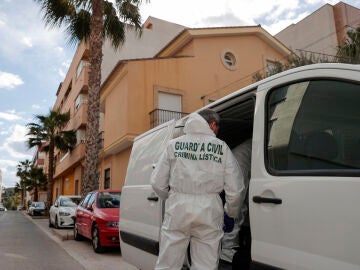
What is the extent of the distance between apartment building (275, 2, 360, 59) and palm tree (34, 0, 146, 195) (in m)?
14.9

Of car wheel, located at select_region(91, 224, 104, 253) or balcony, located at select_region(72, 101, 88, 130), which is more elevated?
balcony, located at select_region(72, 101, 88, 130)

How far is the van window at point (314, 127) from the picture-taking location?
2.27 m

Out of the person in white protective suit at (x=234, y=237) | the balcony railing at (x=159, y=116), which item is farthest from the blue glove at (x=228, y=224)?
the balcony railing at (x=159, y=116)

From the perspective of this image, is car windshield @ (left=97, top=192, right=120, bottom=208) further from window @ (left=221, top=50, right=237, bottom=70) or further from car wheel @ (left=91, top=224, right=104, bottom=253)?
window @ (left=221, top=50, right=237, bottom=70)

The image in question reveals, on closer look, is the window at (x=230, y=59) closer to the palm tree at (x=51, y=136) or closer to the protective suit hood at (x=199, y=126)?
the palm tree at (x=51, y=136)

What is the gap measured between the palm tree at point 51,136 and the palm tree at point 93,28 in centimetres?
1453

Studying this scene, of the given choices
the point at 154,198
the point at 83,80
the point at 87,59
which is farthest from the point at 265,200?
the point at 87,59

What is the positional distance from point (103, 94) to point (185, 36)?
Result: 20.5ft

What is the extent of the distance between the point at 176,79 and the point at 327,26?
1428cm

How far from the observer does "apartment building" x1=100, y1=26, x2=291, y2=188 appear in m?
18.4

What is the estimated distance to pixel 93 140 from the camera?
13.5 metres

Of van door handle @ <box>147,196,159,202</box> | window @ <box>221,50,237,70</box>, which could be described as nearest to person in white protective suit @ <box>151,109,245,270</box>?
van door handle @ <box>147,196,159,202</box>

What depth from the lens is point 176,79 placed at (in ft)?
63.8

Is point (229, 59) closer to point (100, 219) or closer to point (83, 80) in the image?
point (83, 80)
